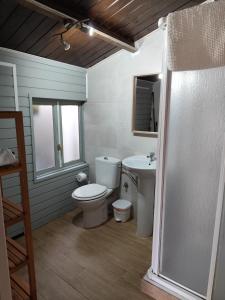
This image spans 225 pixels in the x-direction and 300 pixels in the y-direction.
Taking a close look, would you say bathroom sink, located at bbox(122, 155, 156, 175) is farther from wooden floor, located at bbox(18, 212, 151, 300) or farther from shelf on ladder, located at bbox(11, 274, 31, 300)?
shelf on ladder, located at bbox(11, 274, 31, 300)

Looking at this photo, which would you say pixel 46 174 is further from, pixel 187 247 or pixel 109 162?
pixel 187 247

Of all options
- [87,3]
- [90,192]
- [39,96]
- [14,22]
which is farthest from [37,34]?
[90,192]

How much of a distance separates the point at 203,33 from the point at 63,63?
187cm

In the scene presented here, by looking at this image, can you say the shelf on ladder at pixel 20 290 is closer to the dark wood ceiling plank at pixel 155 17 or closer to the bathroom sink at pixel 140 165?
the bathroom sink at pixel 140 165

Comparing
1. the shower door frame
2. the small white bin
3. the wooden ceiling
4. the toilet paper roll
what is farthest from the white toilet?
the wooden ceiling

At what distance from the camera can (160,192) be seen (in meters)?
1.55

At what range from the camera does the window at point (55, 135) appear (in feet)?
8.57

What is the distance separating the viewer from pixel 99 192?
251 cm

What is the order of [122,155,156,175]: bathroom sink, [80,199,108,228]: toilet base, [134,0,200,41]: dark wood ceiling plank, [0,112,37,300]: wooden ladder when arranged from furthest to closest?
[80,199,108,228]: toilet base, [122,155,156,175]: bathroom sink, [134,0,200,41]: dark wood ceiling plank, [0,112,37,300]: wooden ladder

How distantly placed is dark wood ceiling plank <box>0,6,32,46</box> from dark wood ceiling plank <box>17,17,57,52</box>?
0.14 metres

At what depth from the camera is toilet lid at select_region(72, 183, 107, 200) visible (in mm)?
2412

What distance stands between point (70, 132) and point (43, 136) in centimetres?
48

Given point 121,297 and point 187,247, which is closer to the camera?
point 187,247

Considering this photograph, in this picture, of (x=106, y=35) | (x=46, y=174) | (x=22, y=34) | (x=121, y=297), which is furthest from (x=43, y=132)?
(x=121, y=297)
